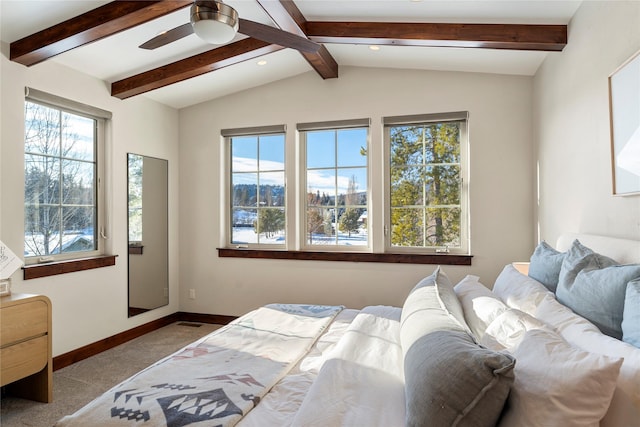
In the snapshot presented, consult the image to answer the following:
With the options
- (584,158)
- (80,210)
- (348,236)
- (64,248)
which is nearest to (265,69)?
(348,236)

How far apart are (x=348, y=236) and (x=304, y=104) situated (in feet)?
4.92

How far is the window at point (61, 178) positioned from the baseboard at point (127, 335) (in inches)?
32.3

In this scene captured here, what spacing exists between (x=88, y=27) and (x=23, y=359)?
2193 millimetres

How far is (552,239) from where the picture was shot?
2.78m

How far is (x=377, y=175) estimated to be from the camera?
12.2 feet

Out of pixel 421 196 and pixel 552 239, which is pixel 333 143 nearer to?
pixel 421 196

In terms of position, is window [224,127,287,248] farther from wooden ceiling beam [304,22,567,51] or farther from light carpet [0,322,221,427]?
wooden ceiling beam [304,22,567,51]

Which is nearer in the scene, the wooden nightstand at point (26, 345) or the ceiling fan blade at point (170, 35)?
the ceiling fan blade at point (170, 35)

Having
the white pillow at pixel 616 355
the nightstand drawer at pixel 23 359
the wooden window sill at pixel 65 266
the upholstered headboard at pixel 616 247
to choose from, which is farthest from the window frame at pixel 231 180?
the white pillow at pixel 616 355

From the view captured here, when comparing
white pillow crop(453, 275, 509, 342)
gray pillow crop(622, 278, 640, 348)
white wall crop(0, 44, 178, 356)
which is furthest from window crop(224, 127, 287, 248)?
gray pillow crop(622, 278, 640, 348)

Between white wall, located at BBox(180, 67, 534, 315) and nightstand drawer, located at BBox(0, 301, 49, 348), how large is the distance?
190 cm

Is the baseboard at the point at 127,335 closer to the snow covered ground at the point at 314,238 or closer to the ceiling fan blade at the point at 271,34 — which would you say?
the snow covered ground at the point at 314,238

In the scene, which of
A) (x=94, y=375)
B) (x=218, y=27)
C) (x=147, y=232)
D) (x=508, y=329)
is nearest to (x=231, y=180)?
(x=147, y=232)

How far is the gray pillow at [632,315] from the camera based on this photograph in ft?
3.47
